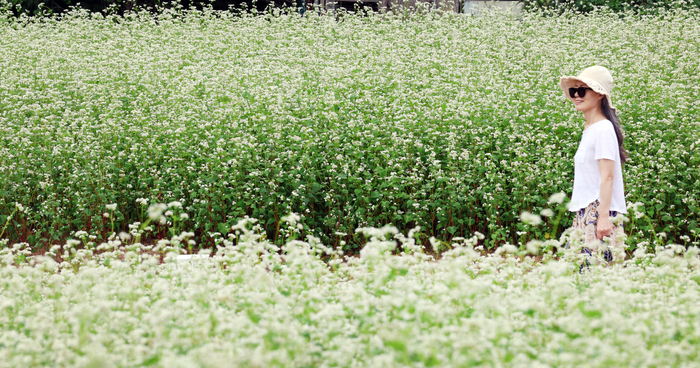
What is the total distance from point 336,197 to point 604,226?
301 cm

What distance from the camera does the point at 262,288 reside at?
351cm

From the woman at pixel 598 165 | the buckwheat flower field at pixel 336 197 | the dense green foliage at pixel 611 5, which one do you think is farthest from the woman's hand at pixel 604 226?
the dense green foliage at pixel 611 5

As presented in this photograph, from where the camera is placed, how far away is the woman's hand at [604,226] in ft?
15.6

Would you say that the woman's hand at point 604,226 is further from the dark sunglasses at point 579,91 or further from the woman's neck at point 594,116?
the dark sunglasses at point 579,91

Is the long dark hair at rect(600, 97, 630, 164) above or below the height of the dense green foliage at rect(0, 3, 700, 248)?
above

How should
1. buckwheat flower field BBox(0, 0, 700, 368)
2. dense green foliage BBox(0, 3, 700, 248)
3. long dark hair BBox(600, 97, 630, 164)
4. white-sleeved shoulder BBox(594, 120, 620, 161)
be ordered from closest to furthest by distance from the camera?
buckwheat flower field BBox(0, 0, 700, 368) → white-sleeved shoulder BBox(594, 120, 620, 161) → long dark hair BBox(600, 97, 630, 164) → dense green foliage BBox(0, 3, 700, 248)

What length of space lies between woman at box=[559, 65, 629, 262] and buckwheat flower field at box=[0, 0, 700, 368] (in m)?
0.32

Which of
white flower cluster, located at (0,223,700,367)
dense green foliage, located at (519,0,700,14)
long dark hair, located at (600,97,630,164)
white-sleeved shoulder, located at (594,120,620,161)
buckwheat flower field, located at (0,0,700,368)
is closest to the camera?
white flower cluster, located at (0,223,700,367)

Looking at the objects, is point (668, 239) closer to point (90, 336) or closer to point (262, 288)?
point (262, 288)

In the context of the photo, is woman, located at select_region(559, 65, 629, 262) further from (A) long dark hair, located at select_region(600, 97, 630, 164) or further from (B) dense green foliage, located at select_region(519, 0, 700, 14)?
(B) dense green foliage, located at select_region(519, 0, 700, 14)

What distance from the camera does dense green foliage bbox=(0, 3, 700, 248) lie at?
6.76 meters

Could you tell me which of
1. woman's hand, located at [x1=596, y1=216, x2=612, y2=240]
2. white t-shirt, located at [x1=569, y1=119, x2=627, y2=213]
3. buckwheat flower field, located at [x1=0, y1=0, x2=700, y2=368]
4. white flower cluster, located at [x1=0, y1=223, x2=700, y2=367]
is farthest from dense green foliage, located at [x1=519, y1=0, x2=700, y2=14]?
white flower cluster, located at [x1=0, y1=223, x2=700, y2=367]

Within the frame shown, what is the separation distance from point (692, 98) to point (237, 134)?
639 cm

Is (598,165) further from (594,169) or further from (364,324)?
(364,324)
